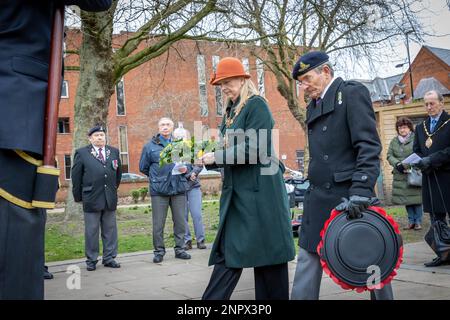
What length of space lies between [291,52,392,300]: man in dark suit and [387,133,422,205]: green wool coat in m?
7.46

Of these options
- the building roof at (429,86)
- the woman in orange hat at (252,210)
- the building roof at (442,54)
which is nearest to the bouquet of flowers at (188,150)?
the woman in orange hat at (252,210)

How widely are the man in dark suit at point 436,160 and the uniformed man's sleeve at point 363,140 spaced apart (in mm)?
3832

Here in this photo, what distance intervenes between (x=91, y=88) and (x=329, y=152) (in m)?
10.7

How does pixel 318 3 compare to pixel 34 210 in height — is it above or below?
above

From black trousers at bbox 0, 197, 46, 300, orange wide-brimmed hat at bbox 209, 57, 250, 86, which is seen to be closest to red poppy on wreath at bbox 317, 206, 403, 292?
orange wide-brimmed hat at bbox 209, 57, 250, 86

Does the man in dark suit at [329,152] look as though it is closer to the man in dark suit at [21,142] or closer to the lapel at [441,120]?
the man in dark suit at [21,142]

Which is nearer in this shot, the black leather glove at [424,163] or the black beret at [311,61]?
the black beret at [311,61]

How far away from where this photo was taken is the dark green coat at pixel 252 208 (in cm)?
412

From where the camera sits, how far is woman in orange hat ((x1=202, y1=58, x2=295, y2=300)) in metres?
4.11

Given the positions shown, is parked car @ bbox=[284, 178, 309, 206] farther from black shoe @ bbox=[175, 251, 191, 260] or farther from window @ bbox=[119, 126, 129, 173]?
window @ bbox=[119, 126, 129, 173]

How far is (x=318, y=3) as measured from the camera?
13797 mm

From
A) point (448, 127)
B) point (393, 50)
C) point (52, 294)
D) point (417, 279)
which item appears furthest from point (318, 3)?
point (52, 294)
